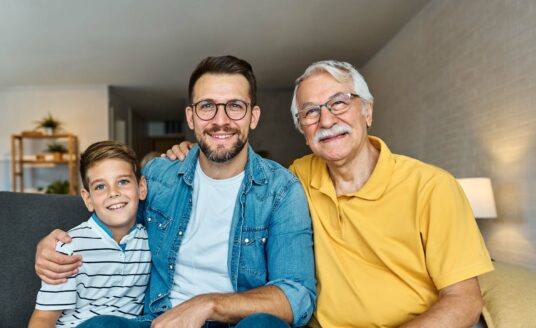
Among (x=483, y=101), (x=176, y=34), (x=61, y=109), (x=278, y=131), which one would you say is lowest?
(x=483, y=101)

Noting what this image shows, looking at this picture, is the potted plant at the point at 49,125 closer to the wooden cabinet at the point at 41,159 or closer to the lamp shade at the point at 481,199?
the wooden cabinet at the point at 41,159

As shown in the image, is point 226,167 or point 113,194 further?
point 226,167

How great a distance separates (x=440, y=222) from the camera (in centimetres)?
139

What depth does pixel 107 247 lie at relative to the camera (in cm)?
151

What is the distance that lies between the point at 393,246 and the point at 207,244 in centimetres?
60

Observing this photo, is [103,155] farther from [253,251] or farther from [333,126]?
[333,126]

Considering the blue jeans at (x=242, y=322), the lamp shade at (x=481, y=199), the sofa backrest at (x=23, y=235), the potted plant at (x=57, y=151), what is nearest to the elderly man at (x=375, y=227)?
the blue jeans at (x=242, y=322)

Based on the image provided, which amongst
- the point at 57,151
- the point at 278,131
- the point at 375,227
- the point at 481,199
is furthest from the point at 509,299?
the point at 57,151

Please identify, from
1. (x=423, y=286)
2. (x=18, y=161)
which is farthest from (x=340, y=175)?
(x=18, y=161)

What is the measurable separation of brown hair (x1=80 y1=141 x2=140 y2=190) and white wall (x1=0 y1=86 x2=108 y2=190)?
6.85 metres

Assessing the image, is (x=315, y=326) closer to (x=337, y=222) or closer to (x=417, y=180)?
(x=337, y=222)

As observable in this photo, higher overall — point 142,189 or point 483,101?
point 483,101

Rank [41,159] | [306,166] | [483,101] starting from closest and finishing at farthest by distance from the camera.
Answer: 1. [306,166]
2. [483,101]
3. [41,159]

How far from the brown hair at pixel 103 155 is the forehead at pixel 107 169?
0.01m
